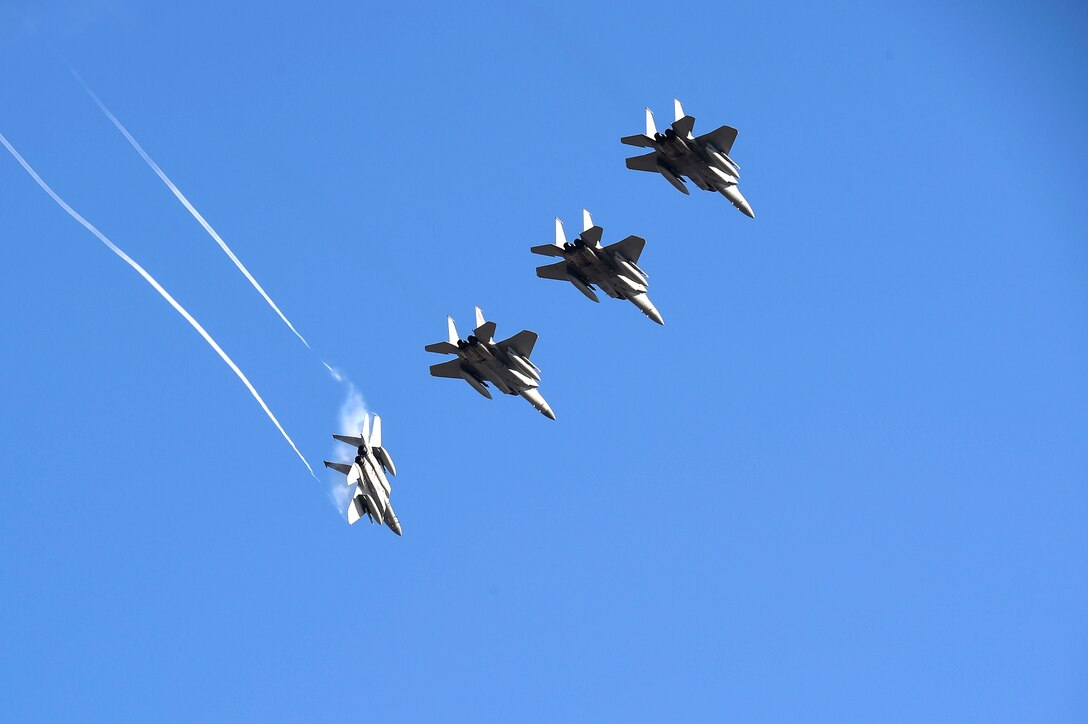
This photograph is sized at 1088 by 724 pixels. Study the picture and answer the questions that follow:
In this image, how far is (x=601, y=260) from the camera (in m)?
53.4

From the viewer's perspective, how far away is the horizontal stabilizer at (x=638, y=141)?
54500mm

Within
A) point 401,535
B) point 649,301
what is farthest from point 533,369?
point 401,535

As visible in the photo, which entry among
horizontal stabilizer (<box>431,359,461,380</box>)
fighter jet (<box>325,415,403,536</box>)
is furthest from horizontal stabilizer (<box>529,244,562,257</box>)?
fighter jet (<box>325,415,403,536</box>)

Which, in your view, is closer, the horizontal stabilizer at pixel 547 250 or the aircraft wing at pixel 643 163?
the horizontal stabilizer at pixel 547 250

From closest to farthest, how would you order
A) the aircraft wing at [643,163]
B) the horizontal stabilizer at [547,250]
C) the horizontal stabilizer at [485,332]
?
1. the horizontal stabilizer at [485,332]
2. the horizontal stabilizer at [547,250]
3. the aircraft wing at [643,163]

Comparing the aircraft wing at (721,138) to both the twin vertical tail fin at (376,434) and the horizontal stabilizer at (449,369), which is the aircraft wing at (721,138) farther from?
the twin vertical tail fin at (376,434)

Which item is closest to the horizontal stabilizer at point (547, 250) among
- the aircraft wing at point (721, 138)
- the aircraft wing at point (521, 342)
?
the aircraft wing at point (521, 342)

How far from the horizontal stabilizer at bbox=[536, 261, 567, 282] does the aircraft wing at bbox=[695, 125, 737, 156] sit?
873 centimetres

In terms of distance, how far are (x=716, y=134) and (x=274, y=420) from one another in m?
24.7

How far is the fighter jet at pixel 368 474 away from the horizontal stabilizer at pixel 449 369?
143 inches

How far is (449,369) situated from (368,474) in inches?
237

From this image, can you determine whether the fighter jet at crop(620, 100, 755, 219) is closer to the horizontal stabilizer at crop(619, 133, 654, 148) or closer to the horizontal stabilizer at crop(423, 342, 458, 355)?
the horizontal stabilizer at crop(619, 133, 654, 148)

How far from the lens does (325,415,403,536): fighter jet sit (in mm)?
51625

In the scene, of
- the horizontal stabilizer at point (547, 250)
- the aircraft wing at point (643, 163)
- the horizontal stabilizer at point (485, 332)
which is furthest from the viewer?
the aircraft wing at point (643, 163)
